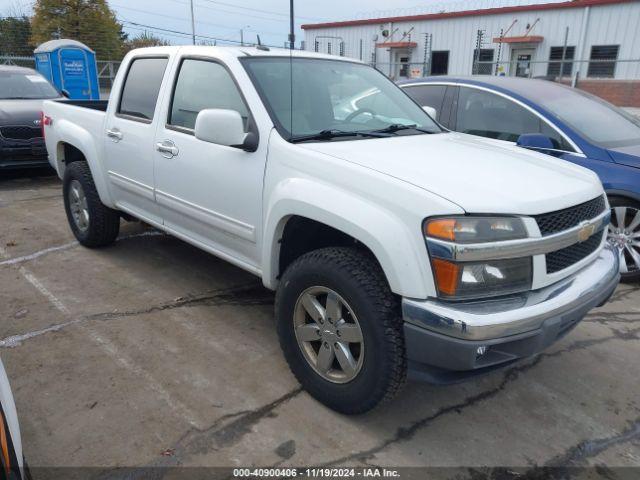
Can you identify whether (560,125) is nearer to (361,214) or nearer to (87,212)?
(361,214)

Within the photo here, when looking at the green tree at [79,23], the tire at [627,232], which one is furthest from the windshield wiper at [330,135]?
the green tree at [79,23]

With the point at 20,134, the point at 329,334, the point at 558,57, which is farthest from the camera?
the point at 558,57

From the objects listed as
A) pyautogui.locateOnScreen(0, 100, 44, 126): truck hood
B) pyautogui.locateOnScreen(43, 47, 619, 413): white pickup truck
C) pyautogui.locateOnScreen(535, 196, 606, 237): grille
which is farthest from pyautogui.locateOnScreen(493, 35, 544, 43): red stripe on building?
pyautogui.locateOnScreen(535, 196, 606, 237): grille

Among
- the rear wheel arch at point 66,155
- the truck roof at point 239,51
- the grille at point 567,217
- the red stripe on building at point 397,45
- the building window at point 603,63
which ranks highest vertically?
the red stripe on building at point 397,45

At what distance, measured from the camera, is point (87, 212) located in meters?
4.89

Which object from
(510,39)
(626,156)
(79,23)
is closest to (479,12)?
(510,39)

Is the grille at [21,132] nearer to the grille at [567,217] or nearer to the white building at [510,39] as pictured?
the grille at [567,217]

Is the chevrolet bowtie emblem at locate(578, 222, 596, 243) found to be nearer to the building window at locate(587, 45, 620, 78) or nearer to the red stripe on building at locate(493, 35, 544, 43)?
the building window at locate(587, 45, 620, 78)

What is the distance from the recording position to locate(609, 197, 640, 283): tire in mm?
4465

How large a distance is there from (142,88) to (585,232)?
3348mm

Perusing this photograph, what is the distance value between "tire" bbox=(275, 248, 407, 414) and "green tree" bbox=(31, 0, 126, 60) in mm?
25777

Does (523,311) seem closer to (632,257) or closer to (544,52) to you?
(632,257)

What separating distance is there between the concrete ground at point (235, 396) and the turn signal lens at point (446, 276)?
0.87 meters

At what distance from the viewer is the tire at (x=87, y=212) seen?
4785 mm
